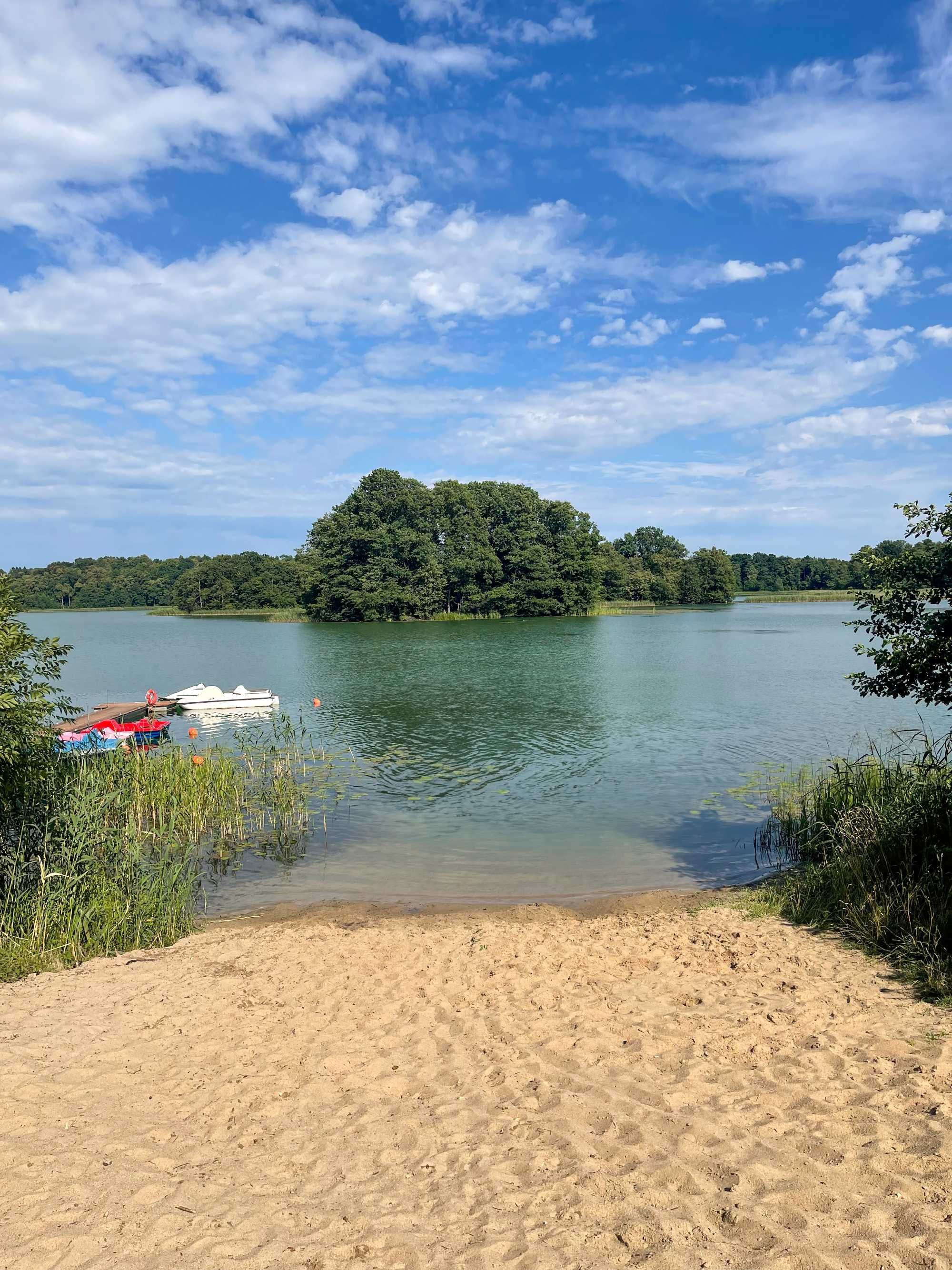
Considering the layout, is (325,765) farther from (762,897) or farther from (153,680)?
(153,680)

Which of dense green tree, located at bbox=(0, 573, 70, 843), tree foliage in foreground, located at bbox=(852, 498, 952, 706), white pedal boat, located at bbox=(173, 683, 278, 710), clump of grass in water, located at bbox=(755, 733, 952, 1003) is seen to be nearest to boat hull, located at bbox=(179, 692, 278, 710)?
white pedal boat, located at bbox=(173, 683, 278, 710)

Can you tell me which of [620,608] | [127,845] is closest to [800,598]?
[620,608]

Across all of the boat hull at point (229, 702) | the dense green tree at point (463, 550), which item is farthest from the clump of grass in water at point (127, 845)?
the dense green tree at point (463, 550)

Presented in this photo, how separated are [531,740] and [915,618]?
46.9 ft

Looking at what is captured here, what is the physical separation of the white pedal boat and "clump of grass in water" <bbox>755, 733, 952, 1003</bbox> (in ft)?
73.3

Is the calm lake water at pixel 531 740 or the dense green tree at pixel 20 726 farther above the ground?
A: the dense green tree at pixel 20 726

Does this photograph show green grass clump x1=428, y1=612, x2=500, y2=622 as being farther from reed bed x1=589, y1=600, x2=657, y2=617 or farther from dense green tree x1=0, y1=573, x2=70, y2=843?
dense green tree x1=0, y1=573, x2=70, y2=843

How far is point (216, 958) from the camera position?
8.68 metres

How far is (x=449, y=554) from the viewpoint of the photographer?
283 ft

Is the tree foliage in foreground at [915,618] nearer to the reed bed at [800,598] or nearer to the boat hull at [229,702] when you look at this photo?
the boat hull at [229,702]

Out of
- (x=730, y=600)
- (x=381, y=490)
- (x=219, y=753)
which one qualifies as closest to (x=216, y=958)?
(x=219, y=753)

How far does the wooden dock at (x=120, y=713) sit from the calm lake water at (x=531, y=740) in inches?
83.1

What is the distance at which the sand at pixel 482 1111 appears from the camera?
4199 millimetres

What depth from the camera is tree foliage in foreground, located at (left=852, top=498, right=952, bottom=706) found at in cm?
848
